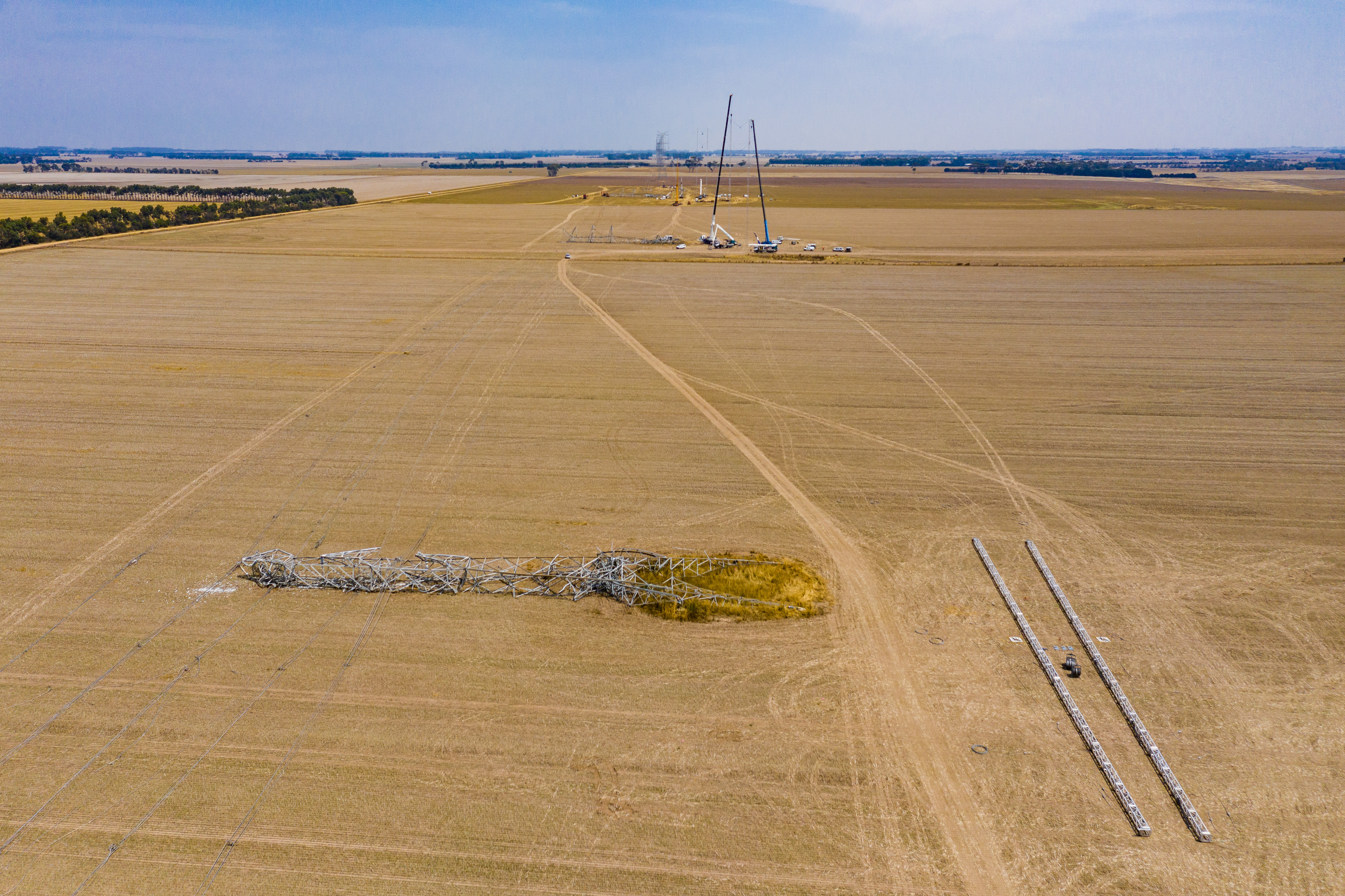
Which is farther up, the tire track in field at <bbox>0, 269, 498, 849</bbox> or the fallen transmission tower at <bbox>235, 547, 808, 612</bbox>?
the fallen transmission tower at <bbox>235, 547, 808, 612</bbox>

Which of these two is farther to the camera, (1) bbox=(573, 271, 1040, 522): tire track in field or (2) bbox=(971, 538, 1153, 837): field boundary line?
(1) bbox=(573, 271, 1040, 522): tire track in field

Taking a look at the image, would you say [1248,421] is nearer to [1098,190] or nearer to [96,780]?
[96,780]

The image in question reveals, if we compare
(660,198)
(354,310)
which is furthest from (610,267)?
(660,198)

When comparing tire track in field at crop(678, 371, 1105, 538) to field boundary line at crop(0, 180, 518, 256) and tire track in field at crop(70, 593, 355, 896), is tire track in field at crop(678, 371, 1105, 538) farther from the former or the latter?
field boundary line at crop(0, 180, 518, 256)

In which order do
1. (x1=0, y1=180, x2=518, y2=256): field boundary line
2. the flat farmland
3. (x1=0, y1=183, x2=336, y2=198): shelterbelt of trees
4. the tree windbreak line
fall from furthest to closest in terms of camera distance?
the flat farmland
(x1=0, y1=183, x2=336, y2=198): shelterbelt of trees
the tree windbreak line
(x1=0, y1=180, x2=518, y2=256): field boundary line

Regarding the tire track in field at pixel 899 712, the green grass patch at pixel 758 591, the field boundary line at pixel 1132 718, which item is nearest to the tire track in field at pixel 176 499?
the green grass patch at pixel 758 591

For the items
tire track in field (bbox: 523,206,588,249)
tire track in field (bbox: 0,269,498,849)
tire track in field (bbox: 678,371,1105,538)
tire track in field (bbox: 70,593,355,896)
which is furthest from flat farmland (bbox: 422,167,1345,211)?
tire track in field (bbox: 70,593,355,896)

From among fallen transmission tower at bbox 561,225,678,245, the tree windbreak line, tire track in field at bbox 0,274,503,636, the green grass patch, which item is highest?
the tree windbreak line

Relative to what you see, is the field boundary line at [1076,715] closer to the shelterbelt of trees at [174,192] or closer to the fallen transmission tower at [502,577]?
the fallen transmission tower at [502,577]
